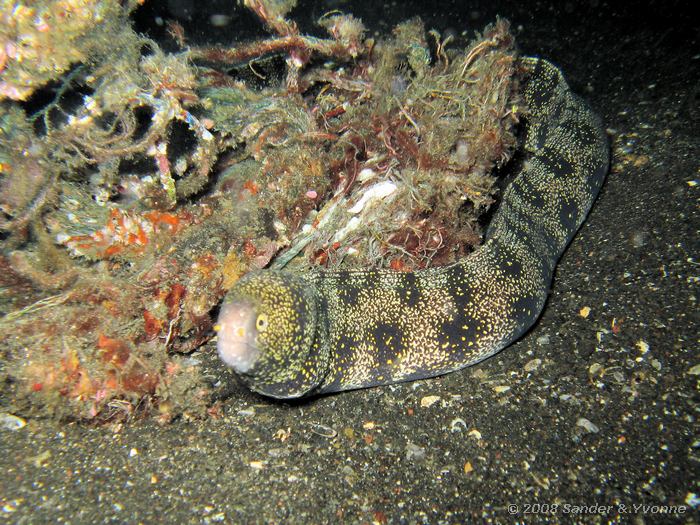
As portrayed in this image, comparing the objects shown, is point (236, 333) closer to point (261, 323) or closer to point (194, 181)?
point (261, 323)

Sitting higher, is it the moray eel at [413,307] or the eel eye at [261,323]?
the eel eye at [261,323]

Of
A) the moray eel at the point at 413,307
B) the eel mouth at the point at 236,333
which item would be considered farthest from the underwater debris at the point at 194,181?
the eel mouth at the point at 236,333

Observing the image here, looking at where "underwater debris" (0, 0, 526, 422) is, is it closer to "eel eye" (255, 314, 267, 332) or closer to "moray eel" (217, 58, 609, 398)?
"moray eel" (217, 58, 609, 398)

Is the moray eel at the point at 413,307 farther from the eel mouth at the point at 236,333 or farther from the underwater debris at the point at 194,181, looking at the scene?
the underwater debris at the point at 194,181

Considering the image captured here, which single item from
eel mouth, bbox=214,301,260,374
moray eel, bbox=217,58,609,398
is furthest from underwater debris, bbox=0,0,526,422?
eel mouth, bbox=214,301,260,374

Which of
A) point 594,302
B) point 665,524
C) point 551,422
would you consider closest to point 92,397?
point 551,422

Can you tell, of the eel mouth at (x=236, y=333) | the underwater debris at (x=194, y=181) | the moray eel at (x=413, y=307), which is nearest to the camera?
the eel mouth at (x=236, y=333)

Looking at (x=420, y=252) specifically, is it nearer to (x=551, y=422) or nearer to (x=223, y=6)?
(x=551, y=422)
